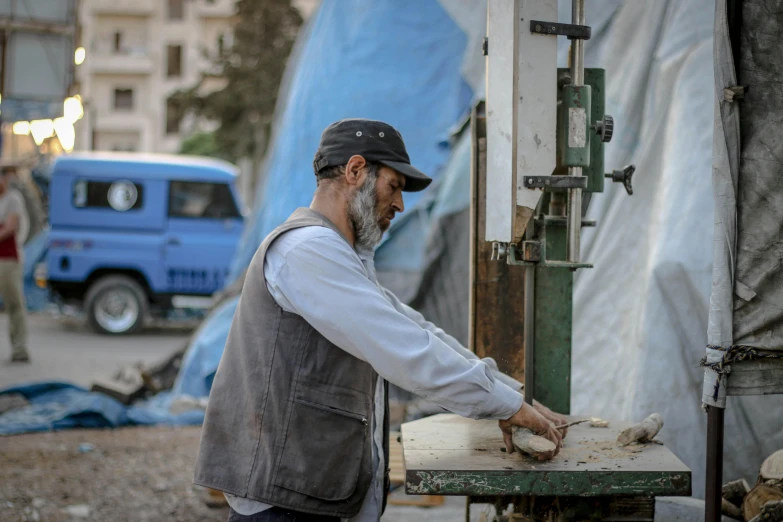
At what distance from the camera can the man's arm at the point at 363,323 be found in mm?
Result: 2189

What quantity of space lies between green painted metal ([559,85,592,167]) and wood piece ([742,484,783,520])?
1.41m

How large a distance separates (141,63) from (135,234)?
2679 cm

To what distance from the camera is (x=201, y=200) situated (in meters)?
11.2

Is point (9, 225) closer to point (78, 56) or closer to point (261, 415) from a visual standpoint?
point (78, 56)

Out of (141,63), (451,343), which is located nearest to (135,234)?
(451,343)

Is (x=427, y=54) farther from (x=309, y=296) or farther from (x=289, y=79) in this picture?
(x=309, y=296)

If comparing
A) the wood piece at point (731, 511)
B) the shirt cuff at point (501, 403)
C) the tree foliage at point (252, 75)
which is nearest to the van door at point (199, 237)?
the tree foliage at point (252, 75)

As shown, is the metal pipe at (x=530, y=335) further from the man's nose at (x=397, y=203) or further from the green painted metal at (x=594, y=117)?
the man's nose at (x=397, y=203)

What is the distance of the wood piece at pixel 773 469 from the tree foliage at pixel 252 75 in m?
16.2

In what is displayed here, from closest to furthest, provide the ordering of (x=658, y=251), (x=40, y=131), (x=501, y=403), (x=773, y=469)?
(x=501, y=403)
(x=773, y=469)
(x=658, y=251)
(x=40, y=131)

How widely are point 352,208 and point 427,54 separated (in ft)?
18.0

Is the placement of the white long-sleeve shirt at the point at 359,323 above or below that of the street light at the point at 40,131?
below

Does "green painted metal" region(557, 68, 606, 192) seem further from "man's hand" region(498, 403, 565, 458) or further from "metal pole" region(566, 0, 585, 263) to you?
"man's hand" region(498, 403, 565, 458)

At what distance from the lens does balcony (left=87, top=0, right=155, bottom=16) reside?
35.3m
